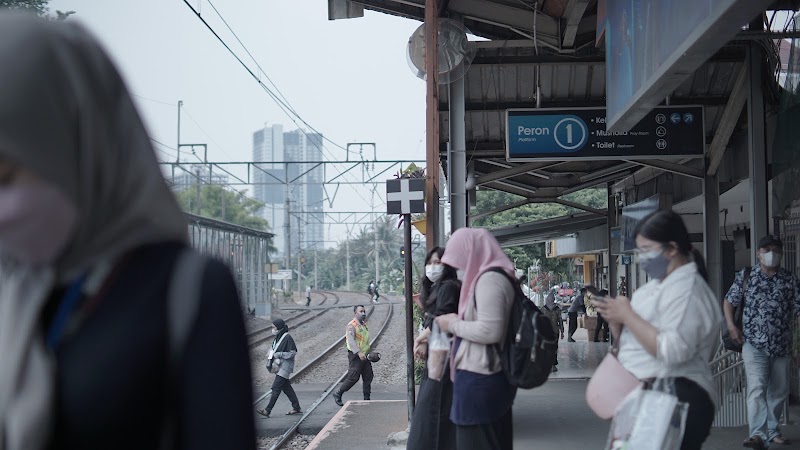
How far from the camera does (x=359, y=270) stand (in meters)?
114

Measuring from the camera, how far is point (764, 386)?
24.8ft

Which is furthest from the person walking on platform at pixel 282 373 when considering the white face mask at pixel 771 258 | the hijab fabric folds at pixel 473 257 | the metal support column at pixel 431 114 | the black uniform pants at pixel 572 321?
the hijab fabric folds at pixel 473 257

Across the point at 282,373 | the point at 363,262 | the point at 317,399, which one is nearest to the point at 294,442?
the point at 282,373

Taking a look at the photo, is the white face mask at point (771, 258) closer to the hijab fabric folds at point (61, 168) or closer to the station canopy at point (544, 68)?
the station canopy at point (544, 68)

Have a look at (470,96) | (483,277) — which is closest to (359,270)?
(470,96)

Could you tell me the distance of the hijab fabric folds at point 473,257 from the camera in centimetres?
518

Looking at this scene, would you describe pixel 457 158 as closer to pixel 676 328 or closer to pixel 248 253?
pixel 676 328

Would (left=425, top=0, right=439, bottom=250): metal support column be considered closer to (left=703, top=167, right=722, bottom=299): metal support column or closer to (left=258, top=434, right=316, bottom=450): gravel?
(left=703, top=167, right=722, bottom=299): metal support column

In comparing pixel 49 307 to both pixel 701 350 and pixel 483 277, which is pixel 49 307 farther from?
pixel 483 277

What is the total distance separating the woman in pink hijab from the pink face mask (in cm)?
381

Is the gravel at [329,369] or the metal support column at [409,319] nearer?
the metal support column at [409,319]

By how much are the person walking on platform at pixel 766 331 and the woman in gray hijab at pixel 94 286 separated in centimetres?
676

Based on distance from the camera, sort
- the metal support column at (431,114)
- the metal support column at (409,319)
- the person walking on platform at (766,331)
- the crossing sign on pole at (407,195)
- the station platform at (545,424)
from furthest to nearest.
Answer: the metal support column at (431,114) → the crossing sign on pole at (407,195) → the metal support column at (409,319) → the station platform at (545,424) → the person walking on platform at (766,331)

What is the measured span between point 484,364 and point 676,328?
4.70 ft
